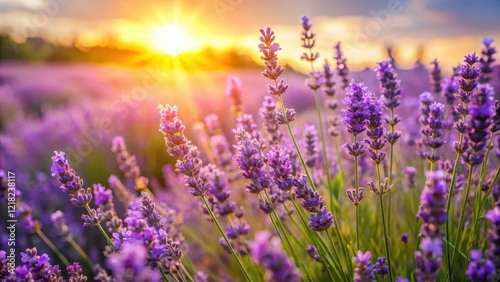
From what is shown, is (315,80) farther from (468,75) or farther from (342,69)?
(468,75)

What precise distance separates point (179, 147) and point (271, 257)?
0.90 m

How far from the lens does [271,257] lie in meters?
0.85

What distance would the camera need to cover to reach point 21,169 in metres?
5.57

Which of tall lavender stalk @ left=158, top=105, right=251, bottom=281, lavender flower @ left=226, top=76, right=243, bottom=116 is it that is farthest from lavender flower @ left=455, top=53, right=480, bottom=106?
lavender flower @ left=226, top=76, right=243, bottom=116

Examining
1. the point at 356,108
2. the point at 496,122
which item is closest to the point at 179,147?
the point at 356,108

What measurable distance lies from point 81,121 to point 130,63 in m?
41.9

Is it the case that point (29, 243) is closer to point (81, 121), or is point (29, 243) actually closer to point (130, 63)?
point (81, 121)

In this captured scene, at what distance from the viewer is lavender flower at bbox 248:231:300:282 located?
84cm

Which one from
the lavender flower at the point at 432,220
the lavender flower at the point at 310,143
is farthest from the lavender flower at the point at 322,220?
the lavender flower at the point at 310,143

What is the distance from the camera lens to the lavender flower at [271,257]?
84 centimetres

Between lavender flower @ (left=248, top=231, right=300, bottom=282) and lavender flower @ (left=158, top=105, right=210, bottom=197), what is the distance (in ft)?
2.69

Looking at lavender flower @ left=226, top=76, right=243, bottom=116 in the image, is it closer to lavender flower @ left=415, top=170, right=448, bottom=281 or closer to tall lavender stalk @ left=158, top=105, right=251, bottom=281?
tall lavender stalk @ left=158, top=105, right=251, bottom=281

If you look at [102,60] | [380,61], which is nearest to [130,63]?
[102,60]

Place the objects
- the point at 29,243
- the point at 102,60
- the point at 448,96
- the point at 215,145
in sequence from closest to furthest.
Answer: the point at 448,96 < the point at 215,145 < the point at 29,243 < the point at 102,60
